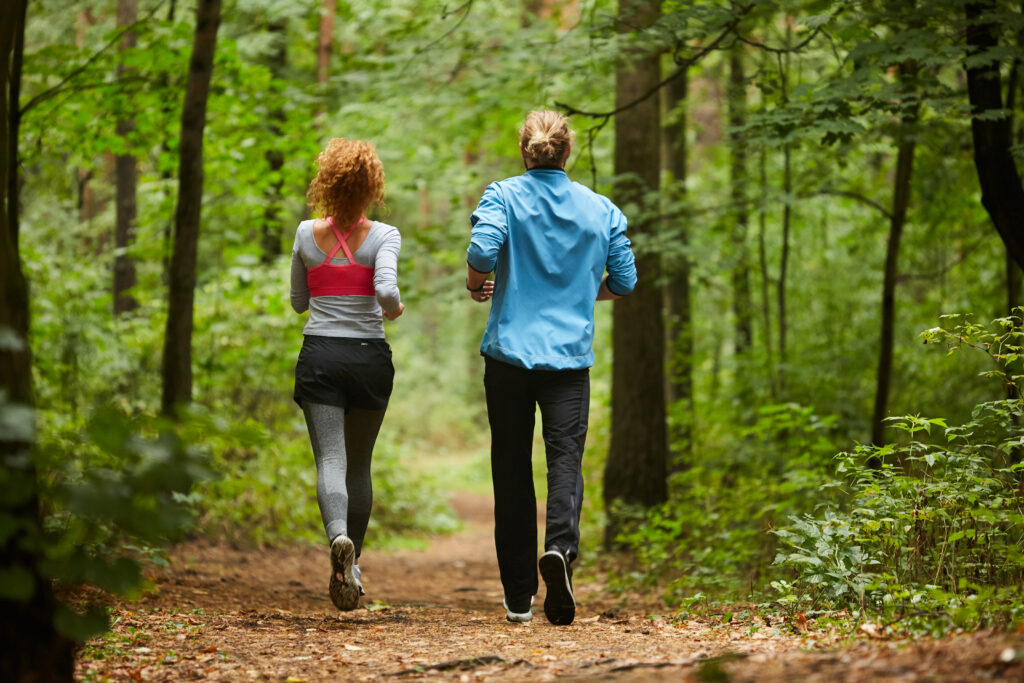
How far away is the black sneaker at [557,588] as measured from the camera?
3840mm

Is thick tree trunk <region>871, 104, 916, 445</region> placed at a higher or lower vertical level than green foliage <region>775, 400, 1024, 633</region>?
higher

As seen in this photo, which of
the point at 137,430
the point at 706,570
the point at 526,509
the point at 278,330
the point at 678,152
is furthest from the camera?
the point at 678,152

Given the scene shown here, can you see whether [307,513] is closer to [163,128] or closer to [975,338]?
[163,128]

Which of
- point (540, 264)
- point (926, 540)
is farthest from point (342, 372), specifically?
point (926, 540)

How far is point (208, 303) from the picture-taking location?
10.0 m

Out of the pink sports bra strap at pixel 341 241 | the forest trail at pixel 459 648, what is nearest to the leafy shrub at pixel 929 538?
the forest trail at pixel 459 648

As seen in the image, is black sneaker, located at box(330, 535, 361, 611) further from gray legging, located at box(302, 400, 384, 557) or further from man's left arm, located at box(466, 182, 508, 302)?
man's left arm, located at box(466, 182, 508, 302)

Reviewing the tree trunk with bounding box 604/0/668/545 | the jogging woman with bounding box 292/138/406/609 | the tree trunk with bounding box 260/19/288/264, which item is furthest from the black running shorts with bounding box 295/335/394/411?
the tree trunk with bounding box 260/19/288/264

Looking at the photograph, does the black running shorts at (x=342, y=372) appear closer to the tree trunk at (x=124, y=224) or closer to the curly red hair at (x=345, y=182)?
the curly red hair at (x=345, y=182)

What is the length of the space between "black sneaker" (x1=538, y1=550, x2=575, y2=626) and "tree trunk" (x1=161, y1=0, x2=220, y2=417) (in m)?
3.40

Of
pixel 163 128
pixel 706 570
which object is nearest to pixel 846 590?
pixel 706 570

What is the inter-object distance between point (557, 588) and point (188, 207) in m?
4.02

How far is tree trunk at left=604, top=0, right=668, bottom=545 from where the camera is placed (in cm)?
834

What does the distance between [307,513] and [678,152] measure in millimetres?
6946
